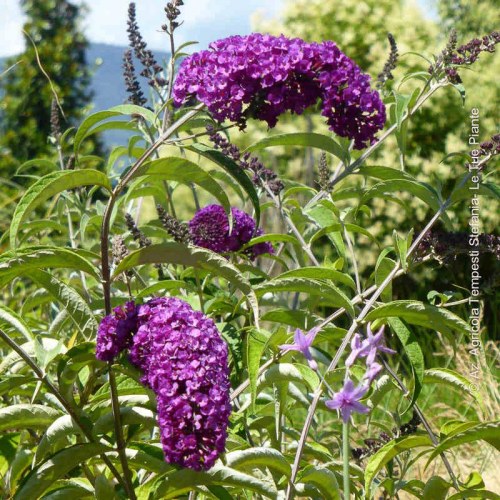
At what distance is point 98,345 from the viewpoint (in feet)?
5.23

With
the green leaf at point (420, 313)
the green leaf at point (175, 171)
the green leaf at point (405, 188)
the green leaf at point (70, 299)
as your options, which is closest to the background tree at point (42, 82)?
the green leaf at point (405, 188)

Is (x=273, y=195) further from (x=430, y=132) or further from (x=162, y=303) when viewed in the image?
(x=430, y=132)

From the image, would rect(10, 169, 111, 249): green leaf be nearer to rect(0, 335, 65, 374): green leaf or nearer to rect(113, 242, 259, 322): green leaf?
rect(113, 242, 259, 322): green leaf

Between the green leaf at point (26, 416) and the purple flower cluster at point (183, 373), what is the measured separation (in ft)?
1.07

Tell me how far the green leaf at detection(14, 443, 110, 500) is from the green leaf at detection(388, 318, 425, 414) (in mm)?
664

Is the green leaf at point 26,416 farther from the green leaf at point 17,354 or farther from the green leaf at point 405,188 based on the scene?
the green leaf at point 405,188

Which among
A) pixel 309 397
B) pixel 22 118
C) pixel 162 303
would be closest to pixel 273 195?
pixel 309 397

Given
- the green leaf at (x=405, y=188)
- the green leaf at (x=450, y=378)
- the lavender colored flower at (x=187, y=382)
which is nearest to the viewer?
the lavender colored flower at (x=187, y=382)

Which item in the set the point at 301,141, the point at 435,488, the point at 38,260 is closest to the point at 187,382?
the point at 38,260

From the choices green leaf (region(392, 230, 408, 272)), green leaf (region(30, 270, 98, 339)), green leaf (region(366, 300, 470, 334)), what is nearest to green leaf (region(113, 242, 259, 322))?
green leaf (region(30, 270, 98, 339))

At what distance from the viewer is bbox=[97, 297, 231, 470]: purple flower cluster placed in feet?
4.52

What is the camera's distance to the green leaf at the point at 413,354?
181 centimetres

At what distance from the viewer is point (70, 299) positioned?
1833mm

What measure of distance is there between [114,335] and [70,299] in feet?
0.94
